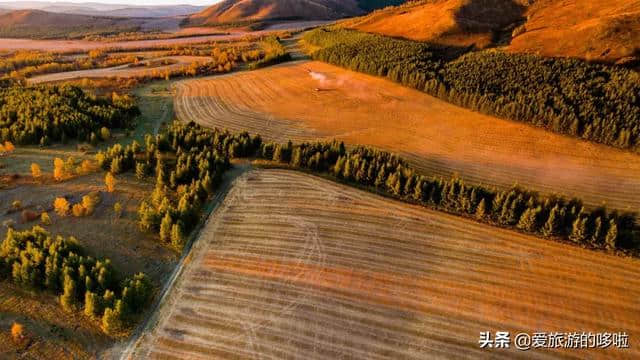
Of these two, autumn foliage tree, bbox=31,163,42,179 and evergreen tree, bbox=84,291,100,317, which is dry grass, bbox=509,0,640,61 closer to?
evergreen tree, bbox=84,291,100,317

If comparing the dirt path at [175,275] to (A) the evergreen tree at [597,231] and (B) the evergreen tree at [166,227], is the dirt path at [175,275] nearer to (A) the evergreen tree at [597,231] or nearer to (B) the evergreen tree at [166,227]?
(B) the evergreen tree at [166,227]

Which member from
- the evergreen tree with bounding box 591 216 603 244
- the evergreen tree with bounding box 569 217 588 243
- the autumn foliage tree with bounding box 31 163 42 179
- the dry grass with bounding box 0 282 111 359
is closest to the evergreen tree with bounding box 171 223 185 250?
the dry grass with bounding box 0 282 111 359

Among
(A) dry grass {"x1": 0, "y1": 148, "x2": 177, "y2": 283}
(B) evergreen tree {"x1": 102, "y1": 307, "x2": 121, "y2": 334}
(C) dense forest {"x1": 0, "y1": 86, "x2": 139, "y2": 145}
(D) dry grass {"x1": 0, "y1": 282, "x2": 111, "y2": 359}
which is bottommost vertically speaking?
(D) dry grass {"x1": 0, "y1": 282, "x2": 111, "y2": 359}

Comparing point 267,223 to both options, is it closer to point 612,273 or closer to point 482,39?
point 612,273

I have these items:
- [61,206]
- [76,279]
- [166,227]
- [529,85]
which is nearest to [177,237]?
[166,227]

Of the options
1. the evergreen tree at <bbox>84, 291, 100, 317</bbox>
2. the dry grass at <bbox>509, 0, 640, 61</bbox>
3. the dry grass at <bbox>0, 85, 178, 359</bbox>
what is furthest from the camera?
the dry grass at <bbox>509, 0, 640, 61</bbox>

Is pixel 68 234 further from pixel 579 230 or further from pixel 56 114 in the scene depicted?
pixel 579 230

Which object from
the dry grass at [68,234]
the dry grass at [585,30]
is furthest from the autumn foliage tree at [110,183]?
the dry grass at [585,30]
